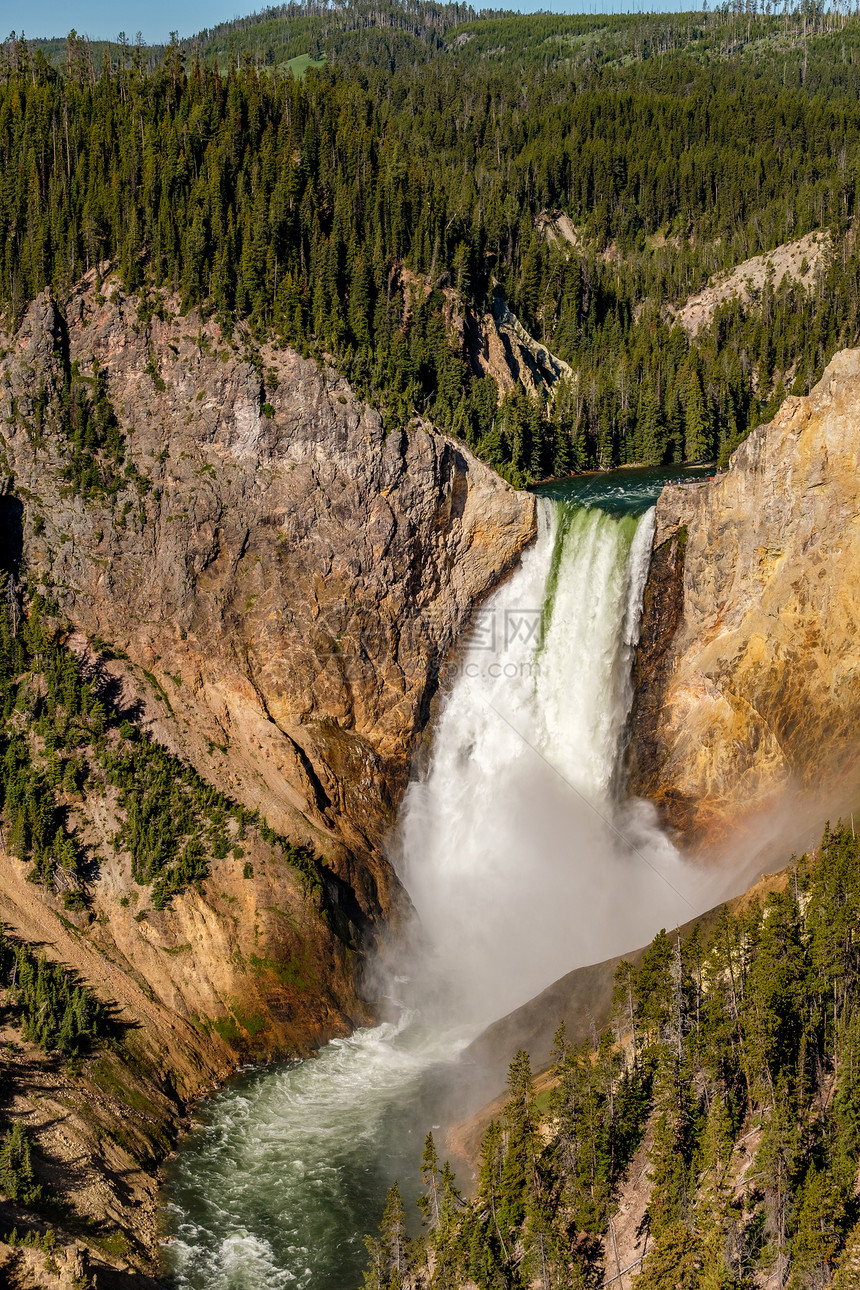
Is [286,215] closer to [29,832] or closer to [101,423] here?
[101,423]

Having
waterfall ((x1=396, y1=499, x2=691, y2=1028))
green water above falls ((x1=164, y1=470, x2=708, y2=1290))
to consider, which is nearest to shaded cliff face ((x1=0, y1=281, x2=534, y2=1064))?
waterfall ((x1=396, y1=499, x2=691, y2=1028))

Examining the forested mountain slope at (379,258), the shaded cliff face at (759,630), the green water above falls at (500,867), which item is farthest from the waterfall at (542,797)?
the forested mountain slope at (379,258)

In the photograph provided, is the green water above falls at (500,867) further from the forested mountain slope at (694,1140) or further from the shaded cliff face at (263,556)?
the forested mountain slope at (694,1140)

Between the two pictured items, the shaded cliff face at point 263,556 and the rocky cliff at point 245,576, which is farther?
the shaded cliff face at point 263,556

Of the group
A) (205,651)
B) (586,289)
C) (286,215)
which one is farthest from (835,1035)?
(586,289)

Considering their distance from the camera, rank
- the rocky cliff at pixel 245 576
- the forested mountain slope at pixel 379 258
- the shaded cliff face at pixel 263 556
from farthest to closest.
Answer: the forested mountain slope at pixel 379 258, the shaded cliff face at pixel 263 556, the rocky cliff at pixel 245 576

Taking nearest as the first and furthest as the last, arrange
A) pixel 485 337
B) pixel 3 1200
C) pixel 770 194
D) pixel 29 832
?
pixel 3 1200
pixel 29 832
pixel 485 337
pixel 770 194

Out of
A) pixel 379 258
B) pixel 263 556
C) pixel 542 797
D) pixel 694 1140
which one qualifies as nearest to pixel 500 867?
pixel 542 797

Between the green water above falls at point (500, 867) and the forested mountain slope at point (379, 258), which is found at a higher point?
the forested mountain slope at point (379, 258)
